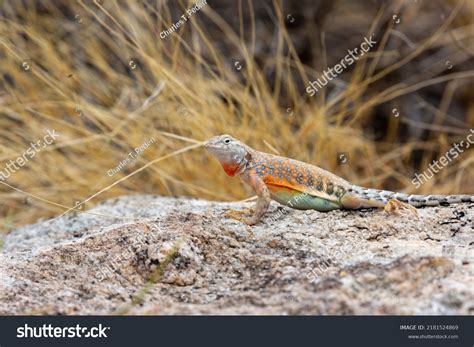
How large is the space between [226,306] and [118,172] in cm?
346

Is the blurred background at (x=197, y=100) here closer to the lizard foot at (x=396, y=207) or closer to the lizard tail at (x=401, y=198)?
the lizard tail at (x=401, y=198)

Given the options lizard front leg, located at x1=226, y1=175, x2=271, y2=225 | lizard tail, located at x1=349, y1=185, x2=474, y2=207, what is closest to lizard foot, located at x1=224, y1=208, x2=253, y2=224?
lizard front leg, located at x1=226, y1=175, x2=271, y2=225

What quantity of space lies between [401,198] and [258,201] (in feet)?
2.56

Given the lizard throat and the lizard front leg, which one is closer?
the lizard front leg

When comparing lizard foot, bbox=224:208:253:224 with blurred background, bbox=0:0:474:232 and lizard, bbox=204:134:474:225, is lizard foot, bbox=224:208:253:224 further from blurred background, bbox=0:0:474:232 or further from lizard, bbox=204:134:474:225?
blurred background, bbox=0:0:474:232

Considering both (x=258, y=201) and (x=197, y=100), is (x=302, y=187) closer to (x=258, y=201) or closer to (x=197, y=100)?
(x=258, y=201)

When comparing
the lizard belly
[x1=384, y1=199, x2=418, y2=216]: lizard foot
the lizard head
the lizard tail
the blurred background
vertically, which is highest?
the blurred background

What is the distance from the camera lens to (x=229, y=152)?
3.68 meters

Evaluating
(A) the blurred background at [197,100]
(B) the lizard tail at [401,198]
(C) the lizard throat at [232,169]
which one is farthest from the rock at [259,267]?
(A) the blurred background at [197,100]

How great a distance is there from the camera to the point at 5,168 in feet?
17.8

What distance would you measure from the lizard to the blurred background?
575 millimetres

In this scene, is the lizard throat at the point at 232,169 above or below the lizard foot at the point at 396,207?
above

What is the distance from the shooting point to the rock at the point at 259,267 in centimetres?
255

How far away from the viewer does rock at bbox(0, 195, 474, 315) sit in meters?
2.55
